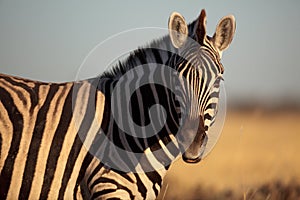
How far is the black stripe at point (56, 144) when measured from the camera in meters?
4.57

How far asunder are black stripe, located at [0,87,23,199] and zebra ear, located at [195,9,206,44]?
6.05 ft

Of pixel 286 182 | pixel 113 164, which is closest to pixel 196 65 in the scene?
pixel 113 164

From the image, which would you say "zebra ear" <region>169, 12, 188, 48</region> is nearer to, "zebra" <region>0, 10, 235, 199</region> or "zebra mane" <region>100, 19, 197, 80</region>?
"zebra" <region>0, 10, 235, 199</region>

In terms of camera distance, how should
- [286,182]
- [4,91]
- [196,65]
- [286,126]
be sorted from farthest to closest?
[286,126] < [286,182] < [4,91] < [196,65]

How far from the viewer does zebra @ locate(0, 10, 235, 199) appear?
448 centimetres

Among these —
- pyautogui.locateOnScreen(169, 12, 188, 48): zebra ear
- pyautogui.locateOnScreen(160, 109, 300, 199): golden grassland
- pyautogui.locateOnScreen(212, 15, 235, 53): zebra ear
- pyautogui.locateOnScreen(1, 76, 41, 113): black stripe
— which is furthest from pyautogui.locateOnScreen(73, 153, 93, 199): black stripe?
pyautogui.locateOnScreen(160, 109, 300, 199): golden grassland

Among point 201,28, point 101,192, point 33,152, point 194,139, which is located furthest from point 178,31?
point 33,152

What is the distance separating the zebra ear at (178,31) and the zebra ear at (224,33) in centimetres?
34

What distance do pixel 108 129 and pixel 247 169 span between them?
610cm

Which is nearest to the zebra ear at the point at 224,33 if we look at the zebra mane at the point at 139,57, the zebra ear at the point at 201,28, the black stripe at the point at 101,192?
the zebra ear at the point at 201,28

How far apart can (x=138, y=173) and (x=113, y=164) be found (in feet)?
0.81

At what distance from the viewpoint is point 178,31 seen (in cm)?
473

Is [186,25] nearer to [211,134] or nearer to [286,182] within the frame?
[211,134]

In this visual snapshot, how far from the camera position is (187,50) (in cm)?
459
